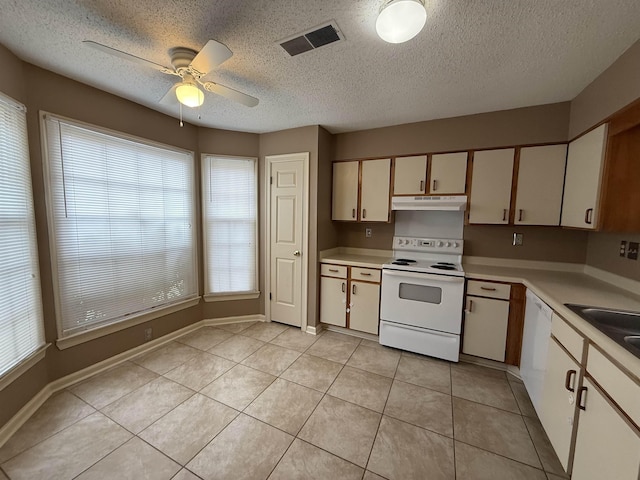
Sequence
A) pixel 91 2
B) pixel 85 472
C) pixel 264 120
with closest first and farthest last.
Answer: pixel 91 2
pixel 85 472
pixel 264 120

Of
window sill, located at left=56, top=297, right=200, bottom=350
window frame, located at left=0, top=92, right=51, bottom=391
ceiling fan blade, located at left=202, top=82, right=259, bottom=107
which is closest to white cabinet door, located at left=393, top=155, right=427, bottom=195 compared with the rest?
ceiling fan blade, located at left=202, top=82, right=259, bottom=107

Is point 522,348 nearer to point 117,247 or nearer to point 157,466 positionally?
point 157,466

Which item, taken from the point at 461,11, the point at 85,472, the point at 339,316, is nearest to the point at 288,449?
the point at 85,472

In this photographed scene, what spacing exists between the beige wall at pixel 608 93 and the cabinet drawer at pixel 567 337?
1.42 m

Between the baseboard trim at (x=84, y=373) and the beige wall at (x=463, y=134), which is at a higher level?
the beige wall at (x=463, y=134)

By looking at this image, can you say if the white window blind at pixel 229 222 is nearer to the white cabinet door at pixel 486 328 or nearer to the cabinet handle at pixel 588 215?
the white cabinet door at pixel 486 328

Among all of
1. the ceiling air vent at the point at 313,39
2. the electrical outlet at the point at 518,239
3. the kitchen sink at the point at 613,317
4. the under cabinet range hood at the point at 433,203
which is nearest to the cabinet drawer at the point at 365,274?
the under cabinet range hood at the point at 433,203

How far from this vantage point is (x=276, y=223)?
3.31m

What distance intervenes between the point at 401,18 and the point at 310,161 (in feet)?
6.32

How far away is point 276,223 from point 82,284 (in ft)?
6.38

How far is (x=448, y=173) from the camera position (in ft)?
9.00

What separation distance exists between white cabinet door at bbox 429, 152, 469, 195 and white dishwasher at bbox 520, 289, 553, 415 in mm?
1197

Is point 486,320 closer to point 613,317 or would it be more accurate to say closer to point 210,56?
point 613,317

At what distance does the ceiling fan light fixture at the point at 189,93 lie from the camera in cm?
164
